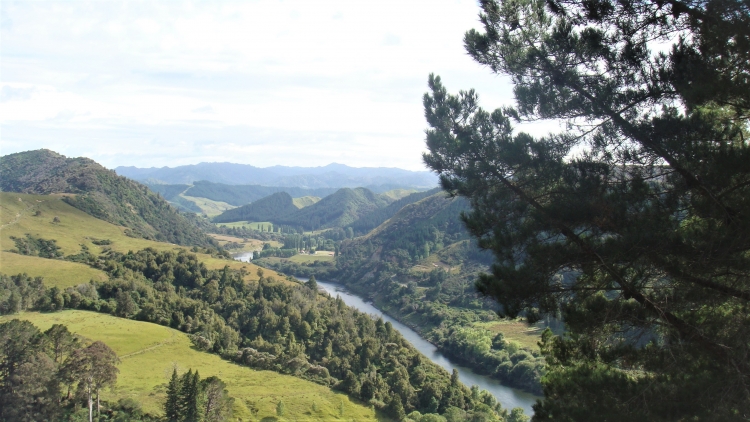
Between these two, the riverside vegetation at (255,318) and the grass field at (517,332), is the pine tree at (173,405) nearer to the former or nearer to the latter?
the riverside vegetation at (255,318)

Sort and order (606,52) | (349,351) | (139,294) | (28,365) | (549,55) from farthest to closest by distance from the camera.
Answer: (139,294) < (349,351) < (28,365) < (549,55) < (606,52)

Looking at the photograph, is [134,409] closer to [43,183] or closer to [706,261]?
[706,261]

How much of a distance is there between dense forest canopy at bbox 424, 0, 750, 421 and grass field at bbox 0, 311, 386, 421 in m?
25.6

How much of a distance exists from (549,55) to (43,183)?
452 ft

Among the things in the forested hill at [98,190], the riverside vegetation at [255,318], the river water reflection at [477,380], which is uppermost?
the forested hill at [98,190]

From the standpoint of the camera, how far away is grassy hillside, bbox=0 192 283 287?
52281mm

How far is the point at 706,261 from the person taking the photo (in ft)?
25.0

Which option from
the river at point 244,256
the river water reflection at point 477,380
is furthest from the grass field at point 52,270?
the river at point 244,256

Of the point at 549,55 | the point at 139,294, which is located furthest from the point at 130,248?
the point at 549,55

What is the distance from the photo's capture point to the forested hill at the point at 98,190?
104 meters

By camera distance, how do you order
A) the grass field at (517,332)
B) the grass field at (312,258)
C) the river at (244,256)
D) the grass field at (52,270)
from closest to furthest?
the grass field at (52,270) → the grass field at (517,332) → the river at (244,256) → the grass field at (312,258)

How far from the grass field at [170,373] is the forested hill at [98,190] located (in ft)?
182

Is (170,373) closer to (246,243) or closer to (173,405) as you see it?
(173,405)

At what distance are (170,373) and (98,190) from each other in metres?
93.2
